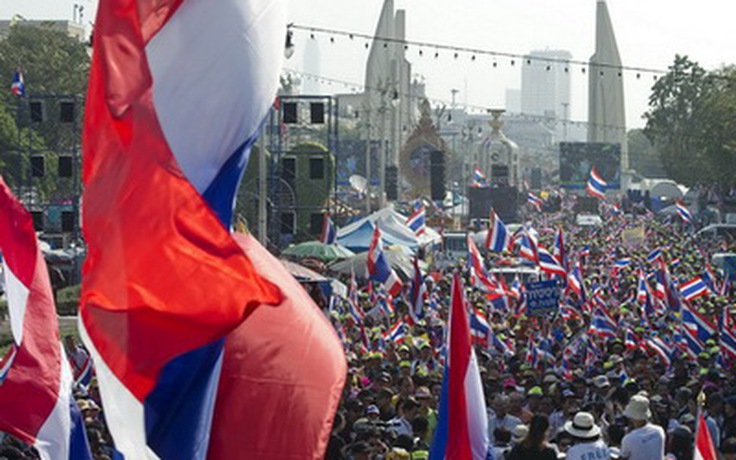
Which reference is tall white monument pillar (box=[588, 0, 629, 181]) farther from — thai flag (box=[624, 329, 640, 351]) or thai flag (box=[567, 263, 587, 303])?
thai flag (box=[624, 329, 640, 351])

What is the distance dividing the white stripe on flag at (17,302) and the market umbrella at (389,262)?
2609 cm

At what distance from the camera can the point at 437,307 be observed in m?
27.2

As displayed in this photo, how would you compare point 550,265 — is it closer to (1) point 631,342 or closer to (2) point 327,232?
(1) point 631,342

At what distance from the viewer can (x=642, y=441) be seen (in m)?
11.1

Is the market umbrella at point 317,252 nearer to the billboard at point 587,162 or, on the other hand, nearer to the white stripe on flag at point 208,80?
the white stripe on flag at point 208,80

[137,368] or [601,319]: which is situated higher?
[137,368]

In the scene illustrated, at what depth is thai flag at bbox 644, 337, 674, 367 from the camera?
1938 cm

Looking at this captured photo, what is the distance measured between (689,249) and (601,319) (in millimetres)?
30986

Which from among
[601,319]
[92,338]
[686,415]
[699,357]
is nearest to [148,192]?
[92,338]

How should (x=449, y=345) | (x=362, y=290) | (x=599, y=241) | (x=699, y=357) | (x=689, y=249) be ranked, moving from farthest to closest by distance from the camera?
1. (x=599, y=241)
2. (x=689, y=249)
3. (x=362, y=290)
4. (x=699, y=357)
5. (x=449, y=345)

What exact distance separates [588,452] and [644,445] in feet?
2.69

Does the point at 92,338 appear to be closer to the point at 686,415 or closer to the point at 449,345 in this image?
the point at 449,345

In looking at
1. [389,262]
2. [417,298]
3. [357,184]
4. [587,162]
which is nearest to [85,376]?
[417,298]

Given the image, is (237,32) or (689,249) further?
(689,249)
